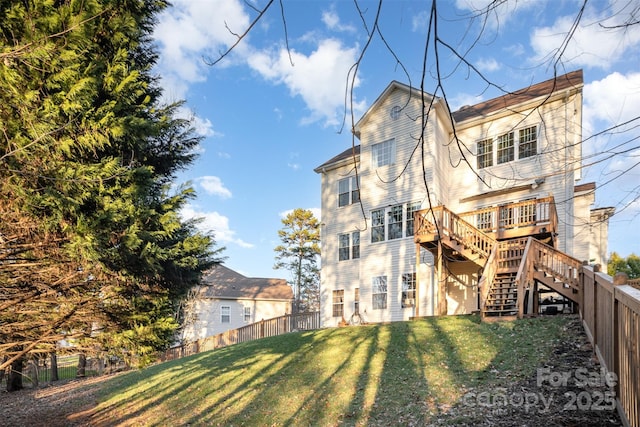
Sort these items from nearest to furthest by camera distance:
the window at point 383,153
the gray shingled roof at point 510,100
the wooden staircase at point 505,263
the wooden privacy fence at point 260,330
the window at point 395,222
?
1. the wooden staircase at point 505,263
2. the gray shingled roof at point 510,100
3. the window at point 395,222
4. the window at point 383,153
5. the wooden privacy fence at point 260,330

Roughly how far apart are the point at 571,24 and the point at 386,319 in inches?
565

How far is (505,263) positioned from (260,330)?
40.2 ft

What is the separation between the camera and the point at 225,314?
1141 inches

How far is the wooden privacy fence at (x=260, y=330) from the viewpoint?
19.3 meters

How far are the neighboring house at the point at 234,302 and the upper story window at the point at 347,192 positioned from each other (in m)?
12.0

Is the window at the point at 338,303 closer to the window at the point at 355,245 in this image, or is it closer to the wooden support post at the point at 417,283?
the window at the point at 355,245

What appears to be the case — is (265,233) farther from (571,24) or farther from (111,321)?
(571,24)

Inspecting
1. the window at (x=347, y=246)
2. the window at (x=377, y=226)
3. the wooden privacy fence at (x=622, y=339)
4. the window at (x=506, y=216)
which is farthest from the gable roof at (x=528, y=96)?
the wooden privacy fence at (x=622, y=339)

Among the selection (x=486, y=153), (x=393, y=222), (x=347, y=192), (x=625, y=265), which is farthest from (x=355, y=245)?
(x=625, y=265)

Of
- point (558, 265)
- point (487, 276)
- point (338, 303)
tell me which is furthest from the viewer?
point (338, 303)

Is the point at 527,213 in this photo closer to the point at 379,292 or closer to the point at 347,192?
the point at 379,292

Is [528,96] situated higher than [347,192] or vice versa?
[528,96]

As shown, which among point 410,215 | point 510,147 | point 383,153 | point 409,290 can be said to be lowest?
point 409,290

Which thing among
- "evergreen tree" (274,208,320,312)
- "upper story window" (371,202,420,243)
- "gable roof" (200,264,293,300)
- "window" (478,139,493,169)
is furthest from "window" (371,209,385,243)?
"evergreen tree" (274,208,320,312)
